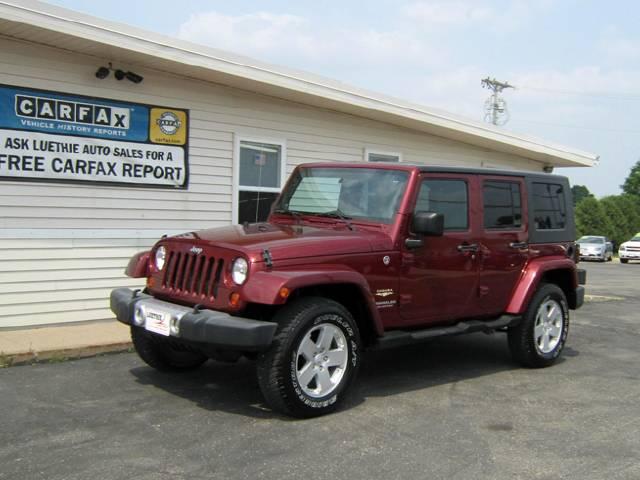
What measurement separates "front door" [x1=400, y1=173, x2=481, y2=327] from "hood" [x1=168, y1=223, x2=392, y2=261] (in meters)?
0.40

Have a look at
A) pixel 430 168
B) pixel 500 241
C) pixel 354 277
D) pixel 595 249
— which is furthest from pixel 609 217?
pixel 354 277

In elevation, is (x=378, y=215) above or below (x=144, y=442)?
above

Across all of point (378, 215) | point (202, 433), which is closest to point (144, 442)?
point (202, 433)

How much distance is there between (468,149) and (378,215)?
25.3ft

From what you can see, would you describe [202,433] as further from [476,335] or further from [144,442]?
[476,335]

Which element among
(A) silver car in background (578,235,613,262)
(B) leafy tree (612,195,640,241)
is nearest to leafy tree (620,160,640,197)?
(B) leafy tree (612,195,640,241)

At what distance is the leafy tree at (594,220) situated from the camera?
135ft

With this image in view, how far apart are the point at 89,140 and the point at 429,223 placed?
166 inches

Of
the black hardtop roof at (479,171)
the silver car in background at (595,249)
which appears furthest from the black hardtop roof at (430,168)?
the silver car in background at (595,249)

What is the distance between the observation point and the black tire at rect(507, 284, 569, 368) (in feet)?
21.0

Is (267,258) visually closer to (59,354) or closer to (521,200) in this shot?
(59,354)

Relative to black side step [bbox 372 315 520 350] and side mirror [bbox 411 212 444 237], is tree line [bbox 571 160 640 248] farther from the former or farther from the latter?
side mirror [bbox 411 212 444 237]

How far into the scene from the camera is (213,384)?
18.4ft

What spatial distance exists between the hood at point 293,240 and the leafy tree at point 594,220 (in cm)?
3885
